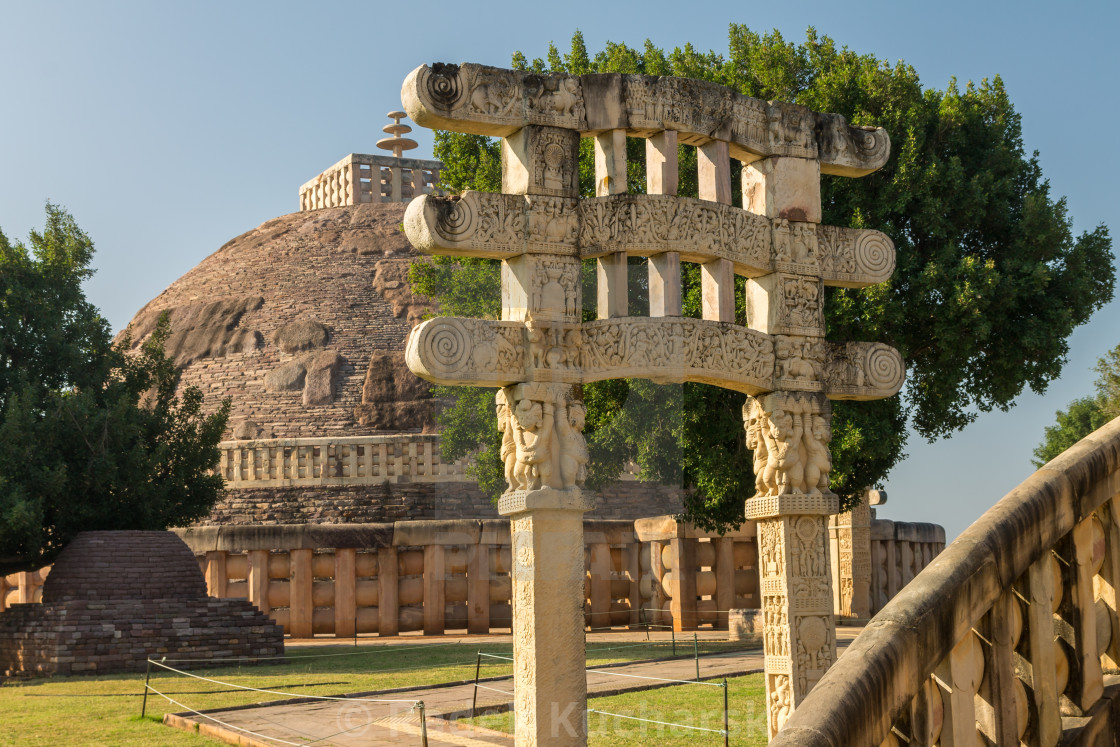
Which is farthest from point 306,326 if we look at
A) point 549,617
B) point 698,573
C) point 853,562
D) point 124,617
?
point 549,617

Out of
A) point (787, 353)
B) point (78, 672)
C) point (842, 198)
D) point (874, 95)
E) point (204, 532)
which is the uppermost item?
point (874, 95)

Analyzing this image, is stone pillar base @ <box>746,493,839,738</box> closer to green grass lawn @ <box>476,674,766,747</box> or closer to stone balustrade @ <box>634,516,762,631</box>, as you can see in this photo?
green grass lawn @ <box>476,674,766,747</box>

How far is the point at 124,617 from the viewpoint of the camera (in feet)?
47.8

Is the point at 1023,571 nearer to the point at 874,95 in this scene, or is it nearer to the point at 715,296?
the point at 715,296

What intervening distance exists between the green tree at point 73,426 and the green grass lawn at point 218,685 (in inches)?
140

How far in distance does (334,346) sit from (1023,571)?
1343 inches

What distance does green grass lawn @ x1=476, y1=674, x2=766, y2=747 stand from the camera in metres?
8.17

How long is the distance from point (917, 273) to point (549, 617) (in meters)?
10.2

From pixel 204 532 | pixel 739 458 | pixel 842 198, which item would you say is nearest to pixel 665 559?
pixel 739 458

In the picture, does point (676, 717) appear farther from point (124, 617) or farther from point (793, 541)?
point (124, 617)

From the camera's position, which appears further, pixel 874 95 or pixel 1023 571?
pixel 874 95

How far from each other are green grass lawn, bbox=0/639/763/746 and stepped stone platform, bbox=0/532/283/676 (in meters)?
0.40

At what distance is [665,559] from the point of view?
1789 centimetres

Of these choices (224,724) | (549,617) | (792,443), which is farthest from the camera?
(224,724)
